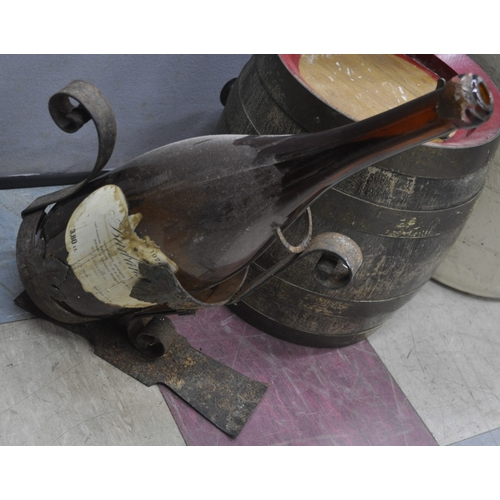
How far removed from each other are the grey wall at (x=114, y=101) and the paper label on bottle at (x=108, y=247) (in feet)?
1.72

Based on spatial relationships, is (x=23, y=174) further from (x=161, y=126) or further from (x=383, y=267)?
(x=383, y=267)

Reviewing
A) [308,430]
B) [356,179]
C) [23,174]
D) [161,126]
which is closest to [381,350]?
[308,430]

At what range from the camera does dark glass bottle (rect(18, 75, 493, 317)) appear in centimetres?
100

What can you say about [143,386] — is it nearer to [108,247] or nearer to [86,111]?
[108,247]

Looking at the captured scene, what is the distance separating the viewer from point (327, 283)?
3.71 ft

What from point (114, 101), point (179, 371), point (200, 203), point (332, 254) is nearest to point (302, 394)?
point (179, 371)

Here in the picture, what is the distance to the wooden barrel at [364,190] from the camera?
121 centimetres

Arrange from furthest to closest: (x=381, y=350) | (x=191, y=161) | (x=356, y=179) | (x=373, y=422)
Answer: (x=381, y=350), (x=373, y=422), (x=356, y=179), (x=191, y=161)

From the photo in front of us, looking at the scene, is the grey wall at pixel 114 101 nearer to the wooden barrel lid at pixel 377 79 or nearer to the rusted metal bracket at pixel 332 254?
the wooden barrel lid at pixel 377 79

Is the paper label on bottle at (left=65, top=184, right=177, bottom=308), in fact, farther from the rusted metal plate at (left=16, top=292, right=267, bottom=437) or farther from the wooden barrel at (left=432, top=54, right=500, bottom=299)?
the wooden barrel at (left=432, top=54, right=500, bottom=299)

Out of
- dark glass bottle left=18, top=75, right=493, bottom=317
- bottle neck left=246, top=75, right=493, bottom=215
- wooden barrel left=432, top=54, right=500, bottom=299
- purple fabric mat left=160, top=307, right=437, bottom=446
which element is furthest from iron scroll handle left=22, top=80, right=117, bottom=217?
wooden barrel left=432, top=54, right=500, bottom=299

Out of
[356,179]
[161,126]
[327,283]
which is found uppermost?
[356,179]

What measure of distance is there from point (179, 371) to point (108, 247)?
40 cm

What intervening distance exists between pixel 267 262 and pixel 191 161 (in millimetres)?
360
